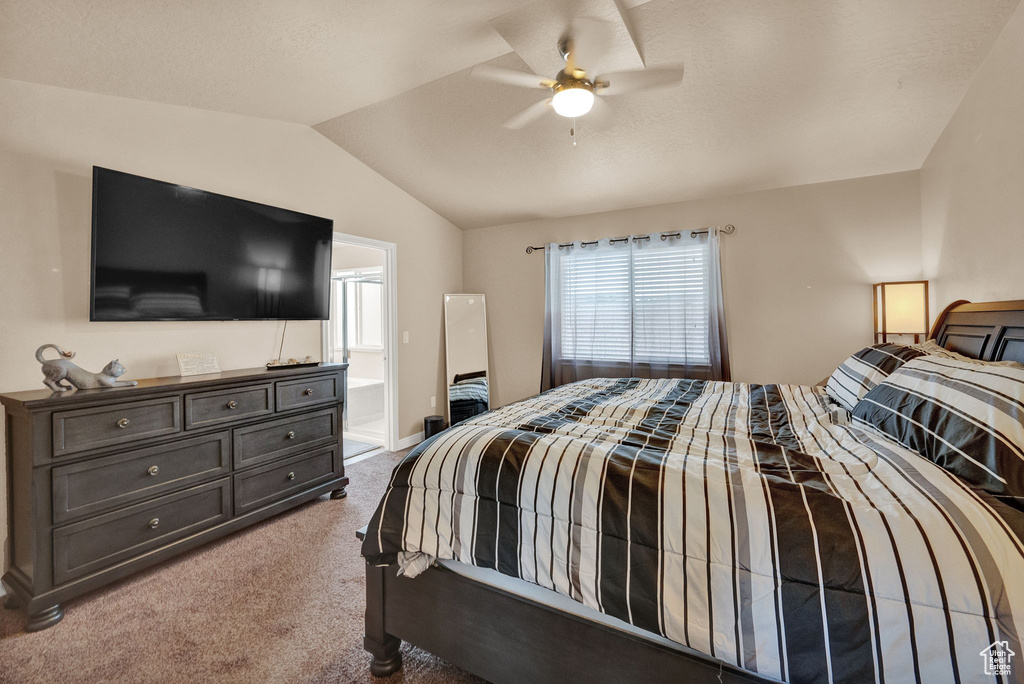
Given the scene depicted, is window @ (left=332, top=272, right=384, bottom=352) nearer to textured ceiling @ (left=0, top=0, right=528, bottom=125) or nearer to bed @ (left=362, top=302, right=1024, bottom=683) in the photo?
textured ceiling @ (left=0, top=0, right=528, bottom=125)

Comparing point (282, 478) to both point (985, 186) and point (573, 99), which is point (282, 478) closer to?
point (573, 99)

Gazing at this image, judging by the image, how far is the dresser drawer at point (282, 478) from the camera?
8.58 feet

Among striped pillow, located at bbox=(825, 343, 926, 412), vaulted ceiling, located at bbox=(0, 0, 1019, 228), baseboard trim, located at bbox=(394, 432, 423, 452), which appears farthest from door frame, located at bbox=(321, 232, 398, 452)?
striped pillow, located at bbox=(825, 343, 926, 412)

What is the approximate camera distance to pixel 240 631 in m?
1.81

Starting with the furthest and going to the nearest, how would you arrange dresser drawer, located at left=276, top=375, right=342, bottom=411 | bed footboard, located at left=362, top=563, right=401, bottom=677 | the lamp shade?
the lamp shade → dresser drawer, located at left=276, top=375, right=342, bottom=411 → bed footboard, located at left=362, top=563, right=401, bottom=677

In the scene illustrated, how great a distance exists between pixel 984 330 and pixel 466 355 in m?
3.90

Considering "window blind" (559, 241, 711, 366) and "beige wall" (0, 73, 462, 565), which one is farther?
"window blind" (559, 241, 711, 366)

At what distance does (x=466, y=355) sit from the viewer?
4840 millimetres

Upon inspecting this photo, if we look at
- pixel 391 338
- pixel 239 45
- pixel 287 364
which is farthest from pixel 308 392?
pixel 239 45

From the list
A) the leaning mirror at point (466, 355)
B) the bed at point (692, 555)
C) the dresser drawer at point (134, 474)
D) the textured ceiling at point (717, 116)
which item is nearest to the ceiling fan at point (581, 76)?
the textured ceiling at point (717, 116)

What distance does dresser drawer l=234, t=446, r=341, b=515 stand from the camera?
2615mm

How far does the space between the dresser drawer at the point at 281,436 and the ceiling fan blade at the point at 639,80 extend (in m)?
2.71

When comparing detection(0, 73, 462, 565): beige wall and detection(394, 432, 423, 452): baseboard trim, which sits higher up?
detection(0, 73, 462, 565): beige wall

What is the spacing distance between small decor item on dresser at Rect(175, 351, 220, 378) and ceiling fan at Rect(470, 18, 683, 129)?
2.31m
